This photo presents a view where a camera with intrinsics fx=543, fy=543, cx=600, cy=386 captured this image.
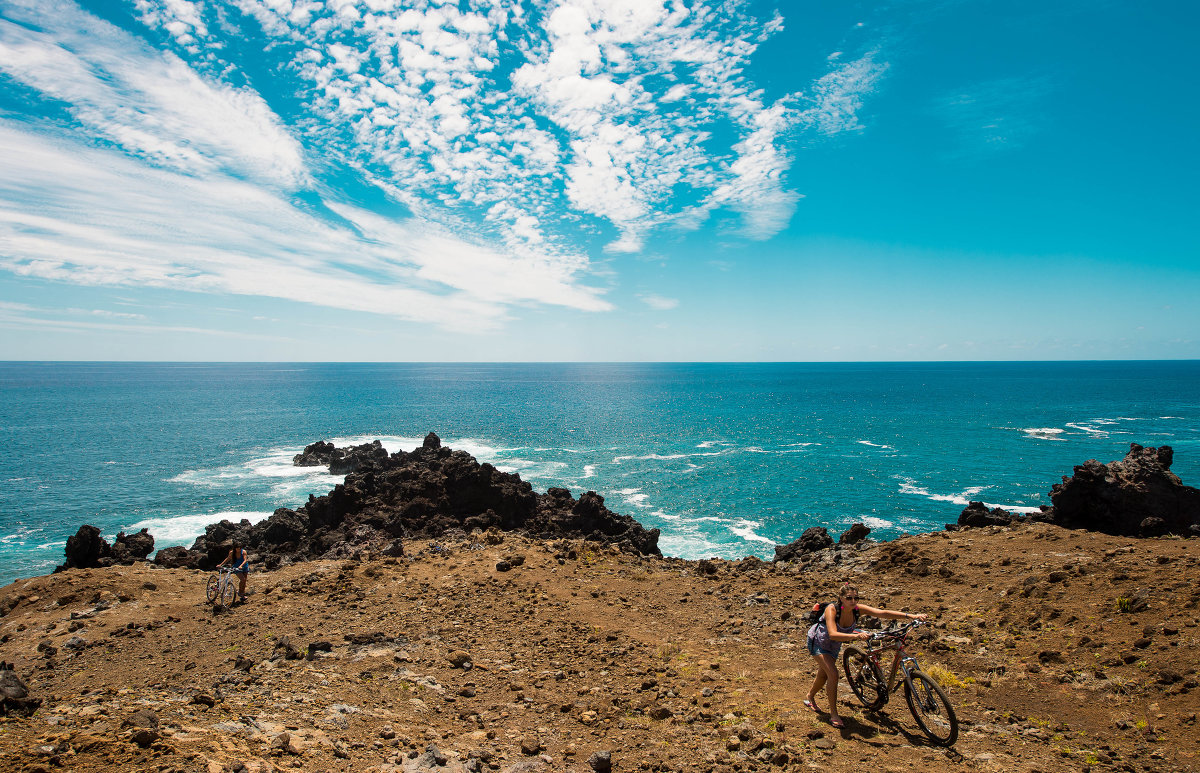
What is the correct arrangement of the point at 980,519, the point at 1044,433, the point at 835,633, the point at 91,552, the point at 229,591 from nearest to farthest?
the point at 835,633
the point at 229,591
the point at 980,519
the point at 91,552
the point at 1044,433

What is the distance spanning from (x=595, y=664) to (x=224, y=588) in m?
13.4

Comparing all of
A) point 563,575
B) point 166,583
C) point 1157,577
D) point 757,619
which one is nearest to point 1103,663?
point 1157,577

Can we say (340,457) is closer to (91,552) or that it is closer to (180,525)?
(180,525)

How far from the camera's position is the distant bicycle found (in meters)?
17.8

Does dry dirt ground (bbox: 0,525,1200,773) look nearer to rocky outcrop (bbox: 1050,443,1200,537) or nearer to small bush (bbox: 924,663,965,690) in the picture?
small bush (bbox: 924,663,965,690)

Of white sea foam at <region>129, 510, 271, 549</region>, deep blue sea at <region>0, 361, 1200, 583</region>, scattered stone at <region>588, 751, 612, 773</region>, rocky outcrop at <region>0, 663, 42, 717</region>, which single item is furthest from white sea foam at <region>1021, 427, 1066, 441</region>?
rocky outcrop at <region>0, 663, 42, 717</region>

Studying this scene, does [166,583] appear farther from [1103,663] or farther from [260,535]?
[1103,663]

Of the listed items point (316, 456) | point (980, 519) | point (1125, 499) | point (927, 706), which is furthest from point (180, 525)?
point (1125, 499)

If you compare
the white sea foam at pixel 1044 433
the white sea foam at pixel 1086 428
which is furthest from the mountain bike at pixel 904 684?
the white sea foam at pixel 1086 428

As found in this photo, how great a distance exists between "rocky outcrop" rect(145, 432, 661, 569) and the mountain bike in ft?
58.3

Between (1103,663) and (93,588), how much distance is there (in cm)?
2952

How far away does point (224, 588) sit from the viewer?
17844 millimetres

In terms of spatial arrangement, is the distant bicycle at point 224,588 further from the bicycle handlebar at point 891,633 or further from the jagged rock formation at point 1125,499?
the jagged rock formation at point 1125,499

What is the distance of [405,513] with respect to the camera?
30.6m
